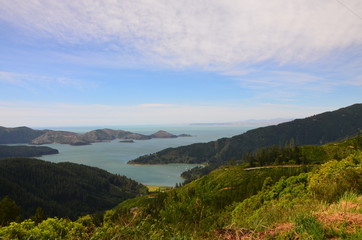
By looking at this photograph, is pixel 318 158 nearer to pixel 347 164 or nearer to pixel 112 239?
pixel 347 164

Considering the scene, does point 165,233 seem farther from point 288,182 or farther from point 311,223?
point 288,182

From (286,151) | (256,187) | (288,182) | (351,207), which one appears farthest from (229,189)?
(351,207)

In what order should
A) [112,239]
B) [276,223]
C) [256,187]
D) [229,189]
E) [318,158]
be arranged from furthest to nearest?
[318,158] < [229,189] < [256,187] < [276,223] < [112,239]

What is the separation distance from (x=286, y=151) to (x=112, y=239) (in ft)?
539

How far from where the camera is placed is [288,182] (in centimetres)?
6512

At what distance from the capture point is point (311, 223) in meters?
8.23

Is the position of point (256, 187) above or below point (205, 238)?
below

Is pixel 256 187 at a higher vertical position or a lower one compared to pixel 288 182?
lower

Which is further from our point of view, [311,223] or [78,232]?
[78,232]

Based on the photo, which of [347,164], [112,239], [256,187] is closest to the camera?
[112,239]

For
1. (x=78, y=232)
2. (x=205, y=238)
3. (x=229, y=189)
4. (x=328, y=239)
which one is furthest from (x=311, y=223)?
(x=229, y=189)

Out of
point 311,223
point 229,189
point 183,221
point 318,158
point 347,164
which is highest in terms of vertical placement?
point 311,223

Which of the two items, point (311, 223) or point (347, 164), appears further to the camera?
point (347, 164)

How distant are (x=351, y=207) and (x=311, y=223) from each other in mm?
4228
